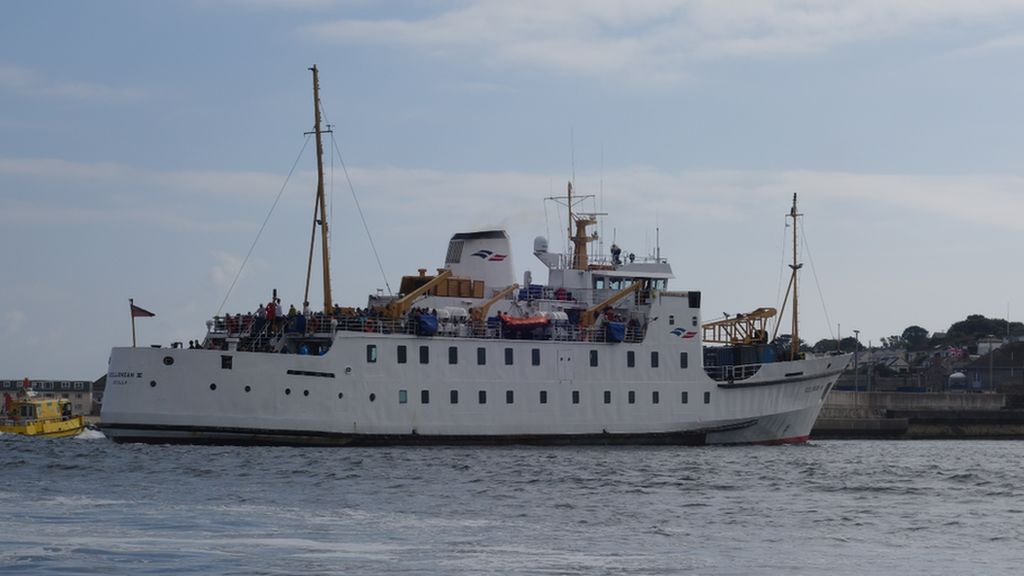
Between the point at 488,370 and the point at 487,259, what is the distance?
489cm

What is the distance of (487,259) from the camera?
43.7m

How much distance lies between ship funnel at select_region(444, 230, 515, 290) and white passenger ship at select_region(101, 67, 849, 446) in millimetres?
46

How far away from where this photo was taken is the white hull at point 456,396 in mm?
35594

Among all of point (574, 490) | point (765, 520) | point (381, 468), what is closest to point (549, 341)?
point (381, 468)

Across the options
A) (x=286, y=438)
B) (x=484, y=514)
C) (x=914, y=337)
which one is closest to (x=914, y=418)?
(x=286, y=438)

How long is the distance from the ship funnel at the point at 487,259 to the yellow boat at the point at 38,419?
60.3ft

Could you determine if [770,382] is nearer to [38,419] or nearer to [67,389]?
[38,419]

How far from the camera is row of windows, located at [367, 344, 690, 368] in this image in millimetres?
38031

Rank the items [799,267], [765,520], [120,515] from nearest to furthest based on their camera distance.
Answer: [120,515]
[765,520]
[799,267]

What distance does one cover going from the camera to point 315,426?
121 feet

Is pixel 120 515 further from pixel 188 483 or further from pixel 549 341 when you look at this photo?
pixel 549 341

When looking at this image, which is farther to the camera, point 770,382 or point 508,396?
point 770,382

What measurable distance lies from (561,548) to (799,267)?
107 ft

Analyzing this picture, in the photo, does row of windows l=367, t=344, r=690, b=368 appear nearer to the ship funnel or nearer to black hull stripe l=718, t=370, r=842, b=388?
black hull stripe l=718, t=370, r=842, b=388
